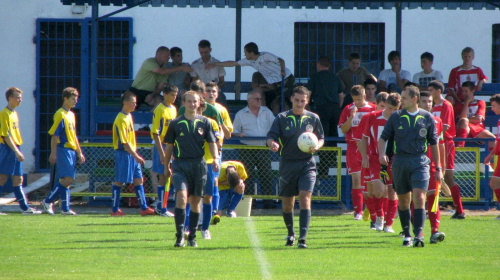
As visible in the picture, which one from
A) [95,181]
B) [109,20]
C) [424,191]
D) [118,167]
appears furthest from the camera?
[109,20]

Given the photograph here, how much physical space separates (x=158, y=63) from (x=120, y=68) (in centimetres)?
330

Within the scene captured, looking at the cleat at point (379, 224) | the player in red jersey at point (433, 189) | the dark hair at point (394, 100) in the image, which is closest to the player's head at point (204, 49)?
the cleat at point (379, 224)

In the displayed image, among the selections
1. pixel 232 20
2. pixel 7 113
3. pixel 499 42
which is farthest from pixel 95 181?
pixel 499 42

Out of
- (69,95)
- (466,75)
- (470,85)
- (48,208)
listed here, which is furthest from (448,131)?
(48,208)

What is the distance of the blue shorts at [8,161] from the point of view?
13805 millimetres

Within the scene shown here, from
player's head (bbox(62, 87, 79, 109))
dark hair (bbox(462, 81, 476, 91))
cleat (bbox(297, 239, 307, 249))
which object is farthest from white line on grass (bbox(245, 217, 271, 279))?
dark hair (bbox(462, 81, 476, 91))

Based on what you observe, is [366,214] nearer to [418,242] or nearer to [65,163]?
[418,242]

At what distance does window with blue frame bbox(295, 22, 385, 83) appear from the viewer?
19406mm

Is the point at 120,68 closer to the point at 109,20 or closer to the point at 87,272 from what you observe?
the point at 109,20

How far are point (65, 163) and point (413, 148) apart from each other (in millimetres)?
6562

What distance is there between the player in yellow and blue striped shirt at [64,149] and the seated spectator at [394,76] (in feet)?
20.5

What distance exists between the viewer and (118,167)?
13766 mm

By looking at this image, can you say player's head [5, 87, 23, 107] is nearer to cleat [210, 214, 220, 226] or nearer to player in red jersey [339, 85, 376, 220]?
cleat [210, 214, 220, 226]

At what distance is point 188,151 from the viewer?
31.1 feet
